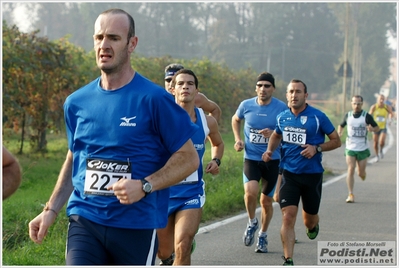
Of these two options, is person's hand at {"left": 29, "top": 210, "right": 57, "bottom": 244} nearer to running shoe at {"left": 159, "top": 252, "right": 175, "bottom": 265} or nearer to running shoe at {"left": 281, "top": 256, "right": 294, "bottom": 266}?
running shoe at {"left": 159, "top": 252, "right": 175, "bottom": 265}

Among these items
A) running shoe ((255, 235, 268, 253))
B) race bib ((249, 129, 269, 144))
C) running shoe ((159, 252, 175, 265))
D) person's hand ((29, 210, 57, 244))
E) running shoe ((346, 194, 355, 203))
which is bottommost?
running shoe ((346, 194, 355, 203))

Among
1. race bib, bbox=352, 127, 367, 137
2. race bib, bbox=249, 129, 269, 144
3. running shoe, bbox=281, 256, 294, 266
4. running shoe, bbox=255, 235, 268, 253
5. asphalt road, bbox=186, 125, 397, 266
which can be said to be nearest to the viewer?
running shoe, bbox=281, 256, 294, 266

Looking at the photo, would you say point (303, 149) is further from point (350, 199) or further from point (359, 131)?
point (359, 131)

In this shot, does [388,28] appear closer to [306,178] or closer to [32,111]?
[32,111]

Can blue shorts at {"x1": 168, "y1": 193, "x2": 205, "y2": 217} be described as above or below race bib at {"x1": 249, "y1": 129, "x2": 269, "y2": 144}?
below

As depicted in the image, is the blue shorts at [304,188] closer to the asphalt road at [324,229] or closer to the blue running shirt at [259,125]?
the asphalt road at [324,229]

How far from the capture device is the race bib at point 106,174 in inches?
176

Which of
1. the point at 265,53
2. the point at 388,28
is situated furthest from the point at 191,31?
the point at 388,28

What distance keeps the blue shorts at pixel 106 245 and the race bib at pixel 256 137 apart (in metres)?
5.52

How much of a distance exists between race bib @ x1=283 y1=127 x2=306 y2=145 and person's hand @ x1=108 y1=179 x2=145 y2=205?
478 centimetres

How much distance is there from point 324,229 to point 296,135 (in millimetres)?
2309

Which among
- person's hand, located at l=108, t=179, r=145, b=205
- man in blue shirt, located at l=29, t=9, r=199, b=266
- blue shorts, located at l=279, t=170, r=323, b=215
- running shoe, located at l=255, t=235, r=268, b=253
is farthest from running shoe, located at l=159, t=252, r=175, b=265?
person's hand, located at l=108, t=179, r=145, b=205

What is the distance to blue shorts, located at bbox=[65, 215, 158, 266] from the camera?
4500mm

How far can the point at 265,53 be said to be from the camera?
93.2m
